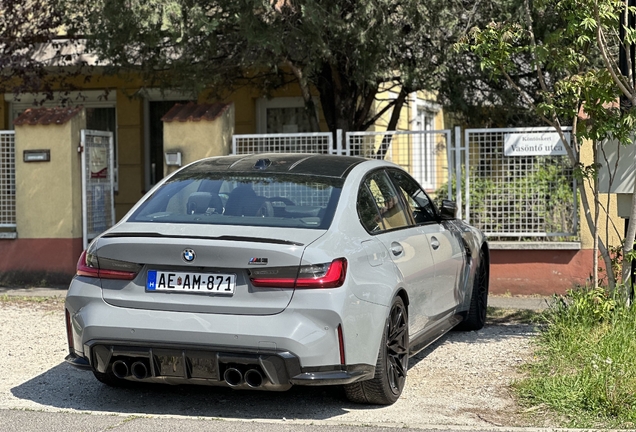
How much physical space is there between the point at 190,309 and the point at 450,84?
831 cm

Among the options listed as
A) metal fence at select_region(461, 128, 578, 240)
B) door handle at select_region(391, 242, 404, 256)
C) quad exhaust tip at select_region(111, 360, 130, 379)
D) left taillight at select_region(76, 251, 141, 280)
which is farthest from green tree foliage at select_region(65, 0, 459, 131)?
quad exhaust tip at select_region(111, 360, 130, 379)

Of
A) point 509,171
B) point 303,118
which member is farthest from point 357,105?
point 509,171

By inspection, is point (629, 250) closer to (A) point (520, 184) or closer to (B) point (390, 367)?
(B) point (390, 367)

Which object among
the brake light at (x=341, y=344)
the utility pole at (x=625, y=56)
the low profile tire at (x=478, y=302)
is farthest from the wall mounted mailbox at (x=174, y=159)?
the brake light at (x=341, y=344)

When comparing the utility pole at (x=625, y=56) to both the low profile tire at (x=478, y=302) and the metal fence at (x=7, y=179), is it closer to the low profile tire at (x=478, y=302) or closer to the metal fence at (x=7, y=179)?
the low profile tire at (x=478, y=302)

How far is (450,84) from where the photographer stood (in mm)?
13062

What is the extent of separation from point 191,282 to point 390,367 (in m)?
1.41

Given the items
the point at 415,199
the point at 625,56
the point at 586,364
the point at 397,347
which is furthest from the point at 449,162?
the point at 397,347

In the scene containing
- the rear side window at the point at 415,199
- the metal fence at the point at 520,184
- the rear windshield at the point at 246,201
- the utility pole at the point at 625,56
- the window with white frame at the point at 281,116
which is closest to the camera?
the rear windshield at the point at 246,201

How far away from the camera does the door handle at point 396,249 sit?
20.6 ft

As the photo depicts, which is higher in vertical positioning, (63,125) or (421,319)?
(63,125)

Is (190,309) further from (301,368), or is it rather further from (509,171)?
(509,171)

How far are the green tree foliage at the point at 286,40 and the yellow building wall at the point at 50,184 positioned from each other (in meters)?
1.22

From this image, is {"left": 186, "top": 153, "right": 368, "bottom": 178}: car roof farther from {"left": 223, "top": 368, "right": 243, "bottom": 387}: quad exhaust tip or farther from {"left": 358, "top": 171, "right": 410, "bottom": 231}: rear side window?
{"left": 223, "top": 368, "right": 243, "bottom": 387}: quad exhaust tip
